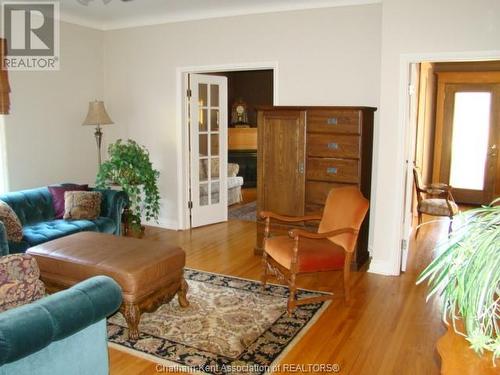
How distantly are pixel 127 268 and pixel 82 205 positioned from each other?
75.7 inches

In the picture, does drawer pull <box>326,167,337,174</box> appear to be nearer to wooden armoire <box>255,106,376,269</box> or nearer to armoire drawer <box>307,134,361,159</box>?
wooden armoire <box>255,106,376,269</box>

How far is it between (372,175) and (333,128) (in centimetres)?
74

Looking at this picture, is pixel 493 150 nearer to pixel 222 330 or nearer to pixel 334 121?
pixel 334 121

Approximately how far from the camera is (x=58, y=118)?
588cm

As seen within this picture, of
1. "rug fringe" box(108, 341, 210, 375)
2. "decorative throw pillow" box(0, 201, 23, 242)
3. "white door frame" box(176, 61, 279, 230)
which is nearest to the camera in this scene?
"rug fringe" box(108, 341, 210, 375)

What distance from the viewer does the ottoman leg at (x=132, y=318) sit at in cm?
320

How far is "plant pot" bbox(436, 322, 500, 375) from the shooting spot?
5.25 ft

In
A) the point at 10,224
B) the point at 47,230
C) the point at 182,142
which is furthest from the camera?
the point at 182,142

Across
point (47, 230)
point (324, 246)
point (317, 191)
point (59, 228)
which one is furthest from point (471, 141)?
point (47, 230)

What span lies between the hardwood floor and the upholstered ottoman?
391 mm

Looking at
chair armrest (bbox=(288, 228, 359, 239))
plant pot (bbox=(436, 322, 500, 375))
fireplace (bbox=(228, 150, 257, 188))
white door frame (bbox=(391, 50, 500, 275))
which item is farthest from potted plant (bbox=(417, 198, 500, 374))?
fireplace (bbox=(228, 150, 257, 188))

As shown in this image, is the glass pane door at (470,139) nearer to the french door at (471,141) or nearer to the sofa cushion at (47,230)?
the french door at (471,141)

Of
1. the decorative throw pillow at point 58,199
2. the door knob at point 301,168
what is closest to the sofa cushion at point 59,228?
the decorative throw pillow at point 58,199

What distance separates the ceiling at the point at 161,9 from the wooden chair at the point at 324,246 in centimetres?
222
